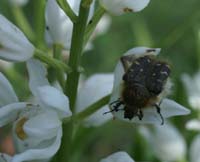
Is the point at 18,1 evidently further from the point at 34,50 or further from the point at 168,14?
the point at 168,14

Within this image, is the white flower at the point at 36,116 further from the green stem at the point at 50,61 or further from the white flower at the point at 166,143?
the white flower at the point at 166,143

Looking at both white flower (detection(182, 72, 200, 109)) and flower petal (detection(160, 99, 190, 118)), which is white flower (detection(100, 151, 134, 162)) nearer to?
flower petal (detection(160, 99, 190, 118))

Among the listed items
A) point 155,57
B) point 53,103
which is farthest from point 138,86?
point 53,103

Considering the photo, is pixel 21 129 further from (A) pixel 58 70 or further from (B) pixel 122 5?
(B) pixel 122 5

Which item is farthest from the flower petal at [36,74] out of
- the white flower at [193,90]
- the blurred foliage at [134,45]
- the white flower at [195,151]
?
the white flower at [193,90]

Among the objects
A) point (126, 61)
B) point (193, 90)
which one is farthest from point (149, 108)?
point (193, 90)

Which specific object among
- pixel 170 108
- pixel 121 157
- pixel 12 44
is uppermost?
pixel 12 44
